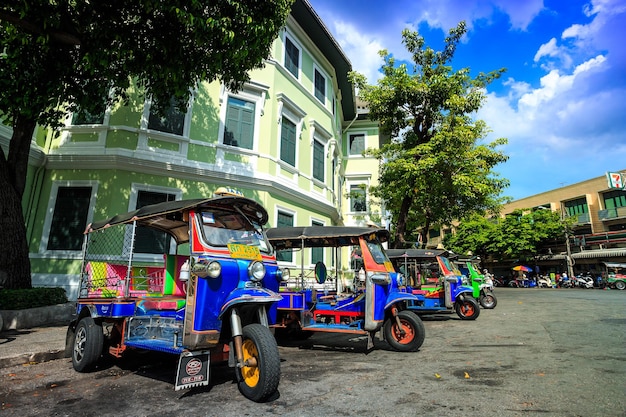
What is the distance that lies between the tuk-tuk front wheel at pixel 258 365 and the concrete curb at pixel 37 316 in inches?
273

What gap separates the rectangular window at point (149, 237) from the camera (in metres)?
11.6

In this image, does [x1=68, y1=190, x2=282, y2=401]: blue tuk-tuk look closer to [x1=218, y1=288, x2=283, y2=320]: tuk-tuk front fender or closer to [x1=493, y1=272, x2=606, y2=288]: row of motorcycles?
[x1=218, y1=288, x2=283, y2=320]: tuk-tuk front fender

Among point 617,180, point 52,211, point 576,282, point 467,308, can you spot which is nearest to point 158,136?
point 52,211

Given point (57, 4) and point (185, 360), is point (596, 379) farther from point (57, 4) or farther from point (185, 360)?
point (57, 4)

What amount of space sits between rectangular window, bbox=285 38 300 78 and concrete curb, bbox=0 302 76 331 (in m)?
12.2

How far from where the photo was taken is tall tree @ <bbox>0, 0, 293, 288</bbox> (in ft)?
26.2

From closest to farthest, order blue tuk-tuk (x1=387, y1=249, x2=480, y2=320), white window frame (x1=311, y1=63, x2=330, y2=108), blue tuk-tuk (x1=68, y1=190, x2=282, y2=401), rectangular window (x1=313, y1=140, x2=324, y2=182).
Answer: blue tuk-tuk (x1=68, y1=190, x2=282, y2=401) → blue tuk-tuk (x1=387, y1=249, x2=480, y2=320) → rectangular window (x1=313, y1=140, x2=324, y2=182) → white window frame (x1=311, y1=63, x2=330, y2=108)

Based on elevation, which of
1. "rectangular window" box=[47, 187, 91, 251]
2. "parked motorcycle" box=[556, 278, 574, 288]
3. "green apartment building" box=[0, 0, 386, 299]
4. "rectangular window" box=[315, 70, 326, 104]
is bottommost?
"parked motorcycle" box=[556, 278, 574, 288]

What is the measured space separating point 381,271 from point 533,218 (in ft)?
129

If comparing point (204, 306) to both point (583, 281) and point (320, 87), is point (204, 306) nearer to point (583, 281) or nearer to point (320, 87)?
point (320, 87)

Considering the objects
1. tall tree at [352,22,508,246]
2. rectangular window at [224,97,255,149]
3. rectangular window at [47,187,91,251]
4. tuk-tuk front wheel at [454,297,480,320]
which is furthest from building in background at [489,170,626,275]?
rectangular window at [47,187,91,251]

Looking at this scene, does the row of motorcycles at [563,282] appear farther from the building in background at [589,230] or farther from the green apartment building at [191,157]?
the green apartment building at [191,157]

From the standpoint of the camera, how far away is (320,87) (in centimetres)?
1881

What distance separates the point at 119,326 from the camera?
549 cm
